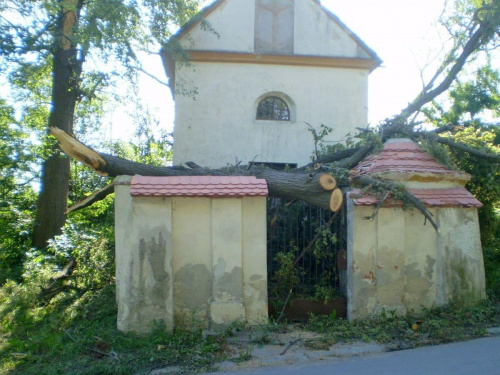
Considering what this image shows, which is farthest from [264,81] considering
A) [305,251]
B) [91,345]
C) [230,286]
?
[91,345]

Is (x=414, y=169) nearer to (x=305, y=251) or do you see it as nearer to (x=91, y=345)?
(x=305, y=251)

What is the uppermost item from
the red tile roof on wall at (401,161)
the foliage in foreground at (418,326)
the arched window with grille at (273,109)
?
the arched window with grille at (273,109)

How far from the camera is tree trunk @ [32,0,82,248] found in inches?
486

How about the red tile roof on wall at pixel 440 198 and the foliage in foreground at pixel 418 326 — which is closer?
the foliage in foreground at pixel 418 326

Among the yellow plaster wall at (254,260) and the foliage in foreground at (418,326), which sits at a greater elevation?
the yellow plaster wall at (254,260)

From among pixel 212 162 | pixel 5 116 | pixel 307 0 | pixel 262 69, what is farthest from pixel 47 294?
pixel 307 0

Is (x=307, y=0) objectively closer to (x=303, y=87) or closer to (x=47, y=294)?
(x=303, y=87)

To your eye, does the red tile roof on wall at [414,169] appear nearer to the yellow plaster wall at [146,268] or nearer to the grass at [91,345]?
the yellow plaster wall at [146,268]

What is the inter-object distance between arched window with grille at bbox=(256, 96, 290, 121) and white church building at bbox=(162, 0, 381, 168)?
0.03 meters

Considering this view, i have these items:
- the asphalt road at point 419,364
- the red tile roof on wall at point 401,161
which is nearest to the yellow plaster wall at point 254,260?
the asphalt road at point 419,364

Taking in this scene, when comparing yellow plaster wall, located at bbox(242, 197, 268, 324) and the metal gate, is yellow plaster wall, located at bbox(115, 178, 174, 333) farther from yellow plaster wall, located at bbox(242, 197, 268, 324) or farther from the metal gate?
the metal gate

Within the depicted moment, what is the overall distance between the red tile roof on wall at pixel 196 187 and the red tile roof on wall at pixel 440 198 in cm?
166

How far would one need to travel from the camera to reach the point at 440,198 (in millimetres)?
7504

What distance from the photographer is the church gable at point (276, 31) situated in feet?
43.1
